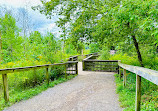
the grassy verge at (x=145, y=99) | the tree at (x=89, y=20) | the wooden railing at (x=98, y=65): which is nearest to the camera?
the grassy verge at (x=145, y=99)

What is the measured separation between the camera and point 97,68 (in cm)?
937

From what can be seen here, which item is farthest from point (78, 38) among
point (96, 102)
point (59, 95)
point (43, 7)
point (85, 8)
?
point (96, 102)

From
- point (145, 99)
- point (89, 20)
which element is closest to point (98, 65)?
point (89, 20)

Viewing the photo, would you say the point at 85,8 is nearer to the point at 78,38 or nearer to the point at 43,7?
the point at 78,38

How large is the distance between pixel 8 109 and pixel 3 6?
11.9 metres

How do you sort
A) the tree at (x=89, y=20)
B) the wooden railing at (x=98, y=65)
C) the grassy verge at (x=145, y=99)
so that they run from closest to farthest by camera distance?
the grassy verge at (x=145, y=99)
the tree at (x=89, y=20)
the wooden railing at (x=98, y=65)

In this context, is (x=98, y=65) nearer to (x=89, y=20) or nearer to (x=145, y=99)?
(x=89, y=20)

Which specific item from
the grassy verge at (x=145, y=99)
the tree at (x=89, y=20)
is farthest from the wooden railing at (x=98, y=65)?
the grassy verge at (x=145, y=99)

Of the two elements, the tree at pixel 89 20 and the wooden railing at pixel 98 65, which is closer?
the tree at pixel 89 20

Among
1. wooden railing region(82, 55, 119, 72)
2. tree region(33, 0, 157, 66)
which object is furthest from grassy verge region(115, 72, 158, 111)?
wooden railing region(82, 55, 119, 72)

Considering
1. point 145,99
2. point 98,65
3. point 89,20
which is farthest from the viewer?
point 98,65

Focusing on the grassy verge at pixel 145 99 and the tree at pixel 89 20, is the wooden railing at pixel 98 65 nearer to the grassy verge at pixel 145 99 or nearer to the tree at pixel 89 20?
the tree at pixel 89 20

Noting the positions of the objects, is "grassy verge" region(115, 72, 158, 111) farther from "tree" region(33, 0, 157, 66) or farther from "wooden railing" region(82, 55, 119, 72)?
"wooden railing" region(82, 55, 119, 72)

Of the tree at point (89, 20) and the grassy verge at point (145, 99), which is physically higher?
the tree at point (89, 20)
